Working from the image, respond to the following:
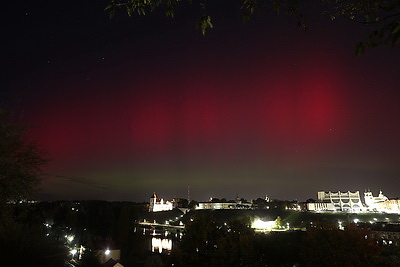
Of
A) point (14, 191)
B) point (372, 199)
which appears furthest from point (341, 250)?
point (372, 199)

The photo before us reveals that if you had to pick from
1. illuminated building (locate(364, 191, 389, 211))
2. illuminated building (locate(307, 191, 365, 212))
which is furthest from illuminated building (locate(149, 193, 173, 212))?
illuminated building (locate(364, 191, 389, 211))

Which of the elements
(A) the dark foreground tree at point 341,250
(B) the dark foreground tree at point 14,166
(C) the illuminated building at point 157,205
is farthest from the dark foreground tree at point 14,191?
(C) the illuminated building at point 157,205

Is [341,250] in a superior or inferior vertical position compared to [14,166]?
inferior

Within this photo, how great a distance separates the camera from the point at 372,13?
4277mm

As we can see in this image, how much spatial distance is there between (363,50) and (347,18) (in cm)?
209

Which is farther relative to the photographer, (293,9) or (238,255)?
(238,255)

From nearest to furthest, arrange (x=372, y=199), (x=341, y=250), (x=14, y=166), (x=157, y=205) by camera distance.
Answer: (x=14, y=166) < (x=341, y=250) < (x=372, y=199) < (x=157, y=205)

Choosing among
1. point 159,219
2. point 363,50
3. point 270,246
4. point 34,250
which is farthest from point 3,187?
point 159,219

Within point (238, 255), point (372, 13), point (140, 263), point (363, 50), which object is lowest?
point (140, 263)

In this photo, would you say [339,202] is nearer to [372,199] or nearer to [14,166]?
[372,199]

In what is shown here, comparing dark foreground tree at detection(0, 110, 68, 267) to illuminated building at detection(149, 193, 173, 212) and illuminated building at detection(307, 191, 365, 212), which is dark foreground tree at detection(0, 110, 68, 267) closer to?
illuminated building at detection(307, 191, 365, 212)

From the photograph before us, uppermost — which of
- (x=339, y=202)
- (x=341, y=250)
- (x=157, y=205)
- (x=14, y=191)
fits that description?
(x=339, y=202)

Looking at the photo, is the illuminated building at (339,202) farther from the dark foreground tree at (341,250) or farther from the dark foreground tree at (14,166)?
the dark foreground tree at (14,166)

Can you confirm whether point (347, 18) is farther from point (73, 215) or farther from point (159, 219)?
point (159, 219)
